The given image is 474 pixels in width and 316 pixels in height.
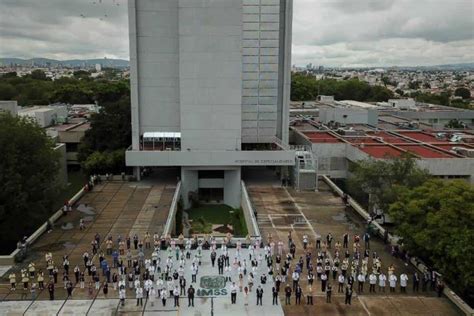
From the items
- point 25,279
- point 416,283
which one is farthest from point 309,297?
point 25,279

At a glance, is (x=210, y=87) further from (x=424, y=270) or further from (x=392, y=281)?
(x=392, y=281)

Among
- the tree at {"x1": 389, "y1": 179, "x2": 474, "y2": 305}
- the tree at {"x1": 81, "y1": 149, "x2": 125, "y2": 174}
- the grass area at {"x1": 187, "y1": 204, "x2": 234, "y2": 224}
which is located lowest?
the grass area at {"x1": 187, "y1": 204, "x2": 234, "y2": 224}

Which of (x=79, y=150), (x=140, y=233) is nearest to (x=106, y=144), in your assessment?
(x=79, y=150)

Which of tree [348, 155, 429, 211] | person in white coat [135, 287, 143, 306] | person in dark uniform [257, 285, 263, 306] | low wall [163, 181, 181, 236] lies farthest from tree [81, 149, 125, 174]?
person in dark uniform [257, 285, 263, 306]

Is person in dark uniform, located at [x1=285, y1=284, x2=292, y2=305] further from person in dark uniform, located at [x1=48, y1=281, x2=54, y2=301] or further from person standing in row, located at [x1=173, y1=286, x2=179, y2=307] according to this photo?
person in dark uniform, located at [x1=48, y1=281, x2=54, y2=301]

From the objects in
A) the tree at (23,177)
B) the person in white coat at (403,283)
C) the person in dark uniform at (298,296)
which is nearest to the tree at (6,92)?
the tree at (23,177)

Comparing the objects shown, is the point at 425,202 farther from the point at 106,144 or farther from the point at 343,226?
the point at 106,144
